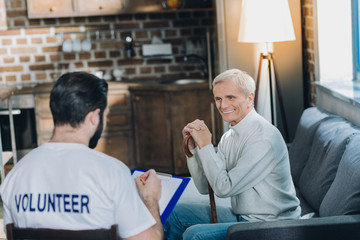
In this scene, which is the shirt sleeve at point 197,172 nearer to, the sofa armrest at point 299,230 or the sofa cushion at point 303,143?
the sofa armrest at point 299,230

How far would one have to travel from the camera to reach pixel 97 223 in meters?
1.61

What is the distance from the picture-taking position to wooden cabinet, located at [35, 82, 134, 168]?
17.3 ft

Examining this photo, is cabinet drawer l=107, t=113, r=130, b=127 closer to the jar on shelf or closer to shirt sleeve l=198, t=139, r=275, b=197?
the jar on shelf

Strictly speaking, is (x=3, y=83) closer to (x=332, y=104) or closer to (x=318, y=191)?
(x=332, y=104)

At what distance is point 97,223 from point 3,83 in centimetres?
438

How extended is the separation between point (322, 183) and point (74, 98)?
157 cm

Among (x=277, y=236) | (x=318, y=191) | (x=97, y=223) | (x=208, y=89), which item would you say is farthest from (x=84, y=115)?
(x=208, y=89)

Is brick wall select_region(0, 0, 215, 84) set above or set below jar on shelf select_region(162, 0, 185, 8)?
below

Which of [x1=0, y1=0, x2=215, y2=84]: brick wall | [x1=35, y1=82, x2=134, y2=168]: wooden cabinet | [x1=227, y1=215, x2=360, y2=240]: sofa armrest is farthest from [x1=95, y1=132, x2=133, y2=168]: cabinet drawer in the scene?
[x1=227, y1=215, x2=360, y2=240]: sofa armrest

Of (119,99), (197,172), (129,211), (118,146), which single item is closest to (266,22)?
(197,172)

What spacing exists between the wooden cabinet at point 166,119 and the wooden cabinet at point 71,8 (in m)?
0.83

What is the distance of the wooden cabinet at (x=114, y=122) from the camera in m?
5.27

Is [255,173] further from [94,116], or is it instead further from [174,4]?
[174,4]

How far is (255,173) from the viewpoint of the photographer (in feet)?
7.61
